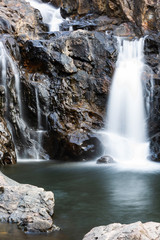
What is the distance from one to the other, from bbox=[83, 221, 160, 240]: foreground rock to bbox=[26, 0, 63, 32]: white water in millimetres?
19855

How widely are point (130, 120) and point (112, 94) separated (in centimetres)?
184

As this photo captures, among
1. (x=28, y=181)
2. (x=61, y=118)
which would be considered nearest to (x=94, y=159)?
(x=61, y=118)

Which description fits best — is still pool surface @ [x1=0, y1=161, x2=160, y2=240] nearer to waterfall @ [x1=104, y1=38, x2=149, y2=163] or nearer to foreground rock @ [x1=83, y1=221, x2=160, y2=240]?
foreground rock @ [x1=83, y1=221, x2=160, y2=240]

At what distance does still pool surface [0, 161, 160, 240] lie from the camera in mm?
5281

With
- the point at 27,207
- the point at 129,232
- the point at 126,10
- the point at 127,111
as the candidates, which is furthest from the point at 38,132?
the point at 126,10

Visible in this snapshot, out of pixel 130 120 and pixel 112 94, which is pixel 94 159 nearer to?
pixel 130 120

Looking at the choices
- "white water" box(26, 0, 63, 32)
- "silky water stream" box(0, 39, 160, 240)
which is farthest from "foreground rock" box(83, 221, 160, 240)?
"white water" box(26, 0, 63, 32)

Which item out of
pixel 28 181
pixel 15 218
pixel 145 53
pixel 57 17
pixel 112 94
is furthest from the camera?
pixel 57 17

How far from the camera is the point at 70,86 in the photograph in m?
16.1

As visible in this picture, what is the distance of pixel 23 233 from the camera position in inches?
185

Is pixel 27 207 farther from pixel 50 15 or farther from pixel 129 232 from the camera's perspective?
pixel 50 15

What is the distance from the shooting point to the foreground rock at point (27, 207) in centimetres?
488

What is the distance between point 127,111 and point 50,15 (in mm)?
12433

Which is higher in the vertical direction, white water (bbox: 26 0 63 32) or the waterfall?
white water (bbox: 26 0 63 32)
